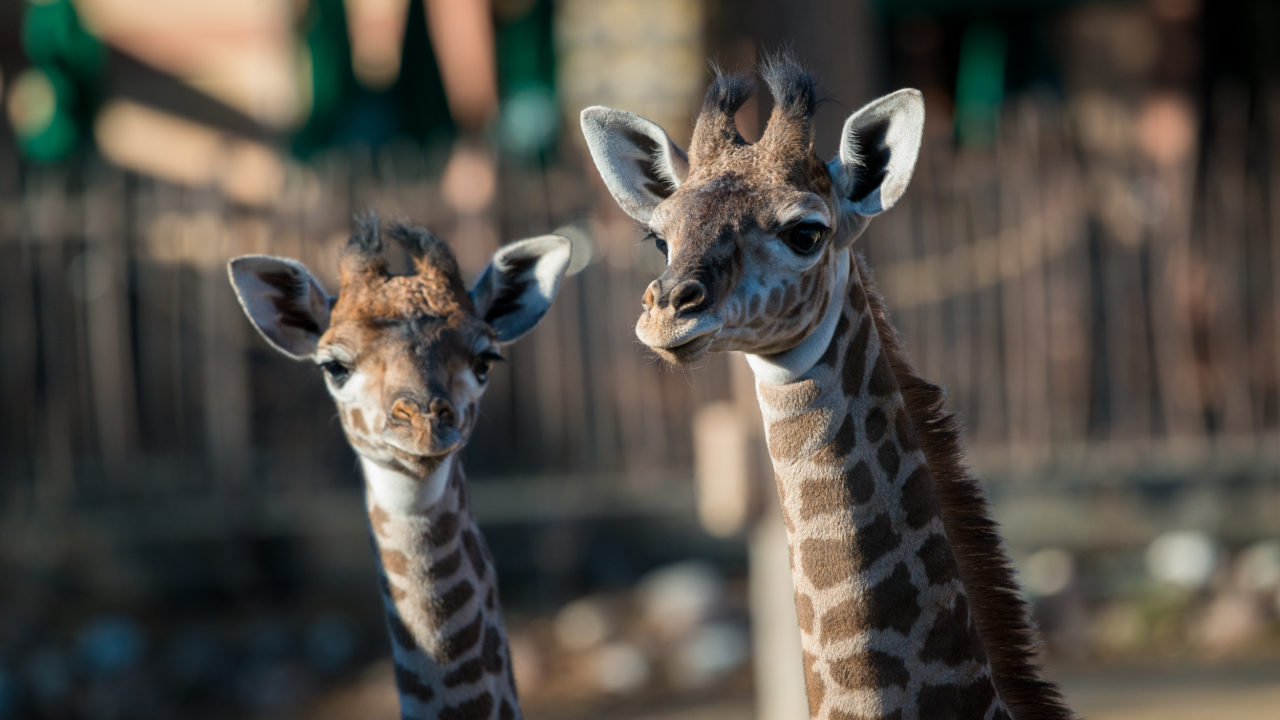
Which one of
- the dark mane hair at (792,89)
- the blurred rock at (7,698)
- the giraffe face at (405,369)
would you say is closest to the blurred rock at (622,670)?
the blurred rock at (7,698)

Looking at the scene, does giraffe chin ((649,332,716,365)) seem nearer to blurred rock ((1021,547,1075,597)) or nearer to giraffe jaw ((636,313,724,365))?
giraffe jaw ((636,313,724,365))

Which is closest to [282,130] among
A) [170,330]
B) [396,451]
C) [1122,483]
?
[170,330]

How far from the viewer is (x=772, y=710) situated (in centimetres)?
706

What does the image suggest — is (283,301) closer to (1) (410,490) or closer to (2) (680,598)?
(1) (410,490)

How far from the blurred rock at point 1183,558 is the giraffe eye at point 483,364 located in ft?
23.0

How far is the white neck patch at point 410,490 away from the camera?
3.80m

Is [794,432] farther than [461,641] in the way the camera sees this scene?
No

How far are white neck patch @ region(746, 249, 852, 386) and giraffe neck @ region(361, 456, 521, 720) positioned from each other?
1113 mm

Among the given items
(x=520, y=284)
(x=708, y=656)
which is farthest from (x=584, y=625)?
(x=520, y=284)

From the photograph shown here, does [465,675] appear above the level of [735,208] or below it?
below

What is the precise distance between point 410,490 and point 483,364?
0.41 meters

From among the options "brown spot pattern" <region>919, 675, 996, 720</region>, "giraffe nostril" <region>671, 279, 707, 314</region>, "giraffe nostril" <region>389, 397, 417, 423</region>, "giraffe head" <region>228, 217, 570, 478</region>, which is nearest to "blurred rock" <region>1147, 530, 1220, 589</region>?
"giraffe head" <region>228, 217, 570, 478</region>

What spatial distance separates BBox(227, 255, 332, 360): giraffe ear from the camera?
398cm

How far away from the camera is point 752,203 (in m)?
3.04
